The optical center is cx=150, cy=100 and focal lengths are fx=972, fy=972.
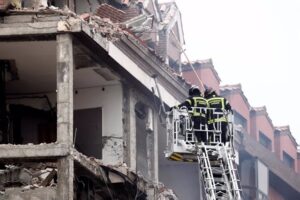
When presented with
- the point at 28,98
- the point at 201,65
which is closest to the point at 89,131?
the point at 28,98

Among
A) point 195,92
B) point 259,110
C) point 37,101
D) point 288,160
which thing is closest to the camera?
point 195,92

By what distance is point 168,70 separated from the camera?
2802 cm

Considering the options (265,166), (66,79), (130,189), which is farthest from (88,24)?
(265,166)

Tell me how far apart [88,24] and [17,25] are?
Answer: 5.44ft

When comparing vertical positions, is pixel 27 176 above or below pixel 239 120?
below

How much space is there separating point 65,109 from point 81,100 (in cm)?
432

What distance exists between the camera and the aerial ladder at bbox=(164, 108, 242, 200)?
20766mm

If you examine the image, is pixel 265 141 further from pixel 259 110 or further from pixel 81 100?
pixel 81 100

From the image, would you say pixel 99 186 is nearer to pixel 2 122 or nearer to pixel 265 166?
pixel 2 122

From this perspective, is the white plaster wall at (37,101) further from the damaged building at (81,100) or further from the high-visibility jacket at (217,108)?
the high-visibility jacket at (217,108)

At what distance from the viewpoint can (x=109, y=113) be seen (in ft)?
84.5

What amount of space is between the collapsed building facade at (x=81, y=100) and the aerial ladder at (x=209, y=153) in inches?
87.3

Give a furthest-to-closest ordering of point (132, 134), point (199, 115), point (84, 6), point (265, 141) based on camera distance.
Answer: point (265, 141) → point (84, 6) → point (132, 134) → point (199, 115)

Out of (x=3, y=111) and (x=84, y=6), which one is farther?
(x=84, y=6)
